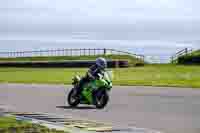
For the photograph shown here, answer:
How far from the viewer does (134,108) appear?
22.5 metres

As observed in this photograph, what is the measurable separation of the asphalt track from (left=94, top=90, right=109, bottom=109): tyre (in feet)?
0.63

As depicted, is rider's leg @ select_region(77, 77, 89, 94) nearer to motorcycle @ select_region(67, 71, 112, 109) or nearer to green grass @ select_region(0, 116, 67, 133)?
motorcycle @ select_region(67, 71, 112, 109)

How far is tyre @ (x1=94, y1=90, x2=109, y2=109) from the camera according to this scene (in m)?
22.6

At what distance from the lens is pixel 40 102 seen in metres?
25.6

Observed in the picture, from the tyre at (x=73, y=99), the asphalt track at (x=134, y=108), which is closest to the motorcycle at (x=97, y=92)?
the tyre at (x=73, y=99)

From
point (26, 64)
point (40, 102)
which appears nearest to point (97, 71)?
point (40, 102)

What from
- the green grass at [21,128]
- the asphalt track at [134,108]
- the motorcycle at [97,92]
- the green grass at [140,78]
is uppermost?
the motorcycle at [97,92]

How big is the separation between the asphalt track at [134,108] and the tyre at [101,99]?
0.19m

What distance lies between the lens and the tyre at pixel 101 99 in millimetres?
22625

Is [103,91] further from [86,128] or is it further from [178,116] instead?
[86,128]

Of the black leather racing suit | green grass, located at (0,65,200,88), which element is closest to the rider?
the black leather racing suit

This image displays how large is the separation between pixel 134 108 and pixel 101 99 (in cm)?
112

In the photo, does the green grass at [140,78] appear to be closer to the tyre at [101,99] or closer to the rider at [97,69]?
the tyre at [101,99]

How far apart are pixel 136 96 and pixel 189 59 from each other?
42.2 m
